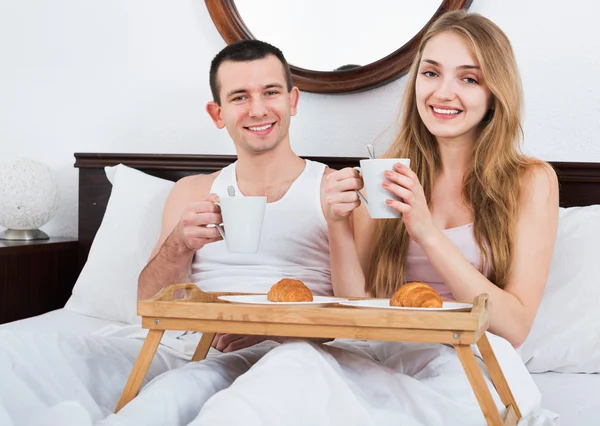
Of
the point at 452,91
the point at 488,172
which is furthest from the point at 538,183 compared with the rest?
the point at 452,91

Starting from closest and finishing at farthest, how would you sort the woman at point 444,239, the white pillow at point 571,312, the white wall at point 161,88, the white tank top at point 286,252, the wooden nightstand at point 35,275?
the woman at point 444,239 < the white pillow at point 571,312 < the white tank top at point 286,252 < the white wall at point 161,88 < the wooden nightstand at point 35,275

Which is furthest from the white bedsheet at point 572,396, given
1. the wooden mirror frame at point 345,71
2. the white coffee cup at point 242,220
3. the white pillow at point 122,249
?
the white pillow at point 122,249

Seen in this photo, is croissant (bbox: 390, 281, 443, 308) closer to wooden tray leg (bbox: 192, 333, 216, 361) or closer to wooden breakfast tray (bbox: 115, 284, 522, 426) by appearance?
wooden breakfast tray (bbox: 115, 284, 522, 426)

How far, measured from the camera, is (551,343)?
5.34 ft

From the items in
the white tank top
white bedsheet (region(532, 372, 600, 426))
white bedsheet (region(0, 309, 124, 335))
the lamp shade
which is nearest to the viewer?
white bedsheet (region(532, 372, 600, 426))

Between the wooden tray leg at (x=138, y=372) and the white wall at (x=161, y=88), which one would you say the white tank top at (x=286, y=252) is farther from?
the wooden tray leg at (x=138, y=372)

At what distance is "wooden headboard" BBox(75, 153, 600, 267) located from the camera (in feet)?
6.24

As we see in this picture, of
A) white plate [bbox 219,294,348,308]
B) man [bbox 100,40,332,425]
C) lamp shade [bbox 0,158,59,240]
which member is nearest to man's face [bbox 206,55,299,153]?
man [bbox 100,40,332,425]

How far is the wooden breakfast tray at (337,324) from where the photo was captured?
109cm

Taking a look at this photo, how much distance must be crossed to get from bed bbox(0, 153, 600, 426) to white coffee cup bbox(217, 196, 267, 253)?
26.1 inches

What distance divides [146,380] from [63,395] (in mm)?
186

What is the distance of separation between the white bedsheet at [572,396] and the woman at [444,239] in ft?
0.35

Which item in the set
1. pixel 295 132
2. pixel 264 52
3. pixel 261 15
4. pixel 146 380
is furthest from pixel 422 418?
pixel 261 15

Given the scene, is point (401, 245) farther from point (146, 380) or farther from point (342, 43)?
point (342, 43)
